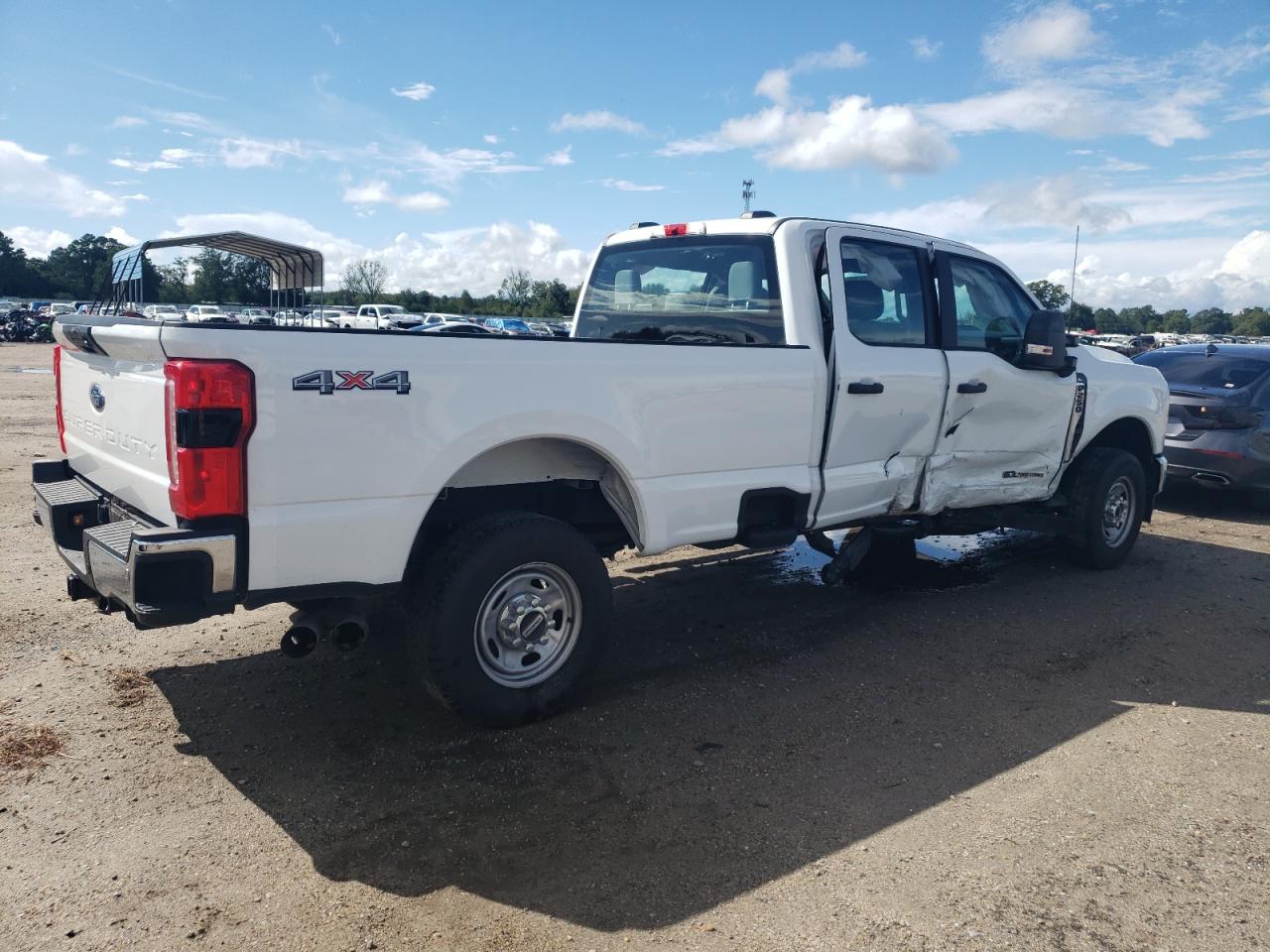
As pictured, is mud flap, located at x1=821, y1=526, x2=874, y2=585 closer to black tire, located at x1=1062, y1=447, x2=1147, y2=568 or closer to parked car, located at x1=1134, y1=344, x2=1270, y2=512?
black tire, located at x1=1062, y1=447, x2=1147, y2=568

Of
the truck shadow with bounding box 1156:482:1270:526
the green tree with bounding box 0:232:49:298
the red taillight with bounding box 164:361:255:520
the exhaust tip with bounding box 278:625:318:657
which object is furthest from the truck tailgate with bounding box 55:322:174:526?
the green tree with bounding box 0:232:49:298

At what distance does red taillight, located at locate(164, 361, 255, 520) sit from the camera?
9.94 feet

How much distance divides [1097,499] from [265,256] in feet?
18.5

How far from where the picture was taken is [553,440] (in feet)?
13.6

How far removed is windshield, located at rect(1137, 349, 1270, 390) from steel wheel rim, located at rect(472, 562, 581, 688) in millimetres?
7711

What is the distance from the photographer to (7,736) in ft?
12.4

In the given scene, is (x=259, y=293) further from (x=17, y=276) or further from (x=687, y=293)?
(x=17, y=276)

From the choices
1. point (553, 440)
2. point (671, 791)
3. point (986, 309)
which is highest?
point (986, 309)

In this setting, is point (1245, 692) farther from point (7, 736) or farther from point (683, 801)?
point (7, 736)

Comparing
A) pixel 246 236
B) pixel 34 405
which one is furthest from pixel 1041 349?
pixel 34 405

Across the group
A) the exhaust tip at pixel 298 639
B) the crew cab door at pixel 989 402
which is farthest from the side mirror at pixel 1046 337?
the exhaust tip at pixel 298 639

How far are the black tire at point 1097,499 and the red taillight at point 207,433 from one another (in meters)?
5.67

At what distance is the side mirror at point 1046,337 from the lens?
5688 mm

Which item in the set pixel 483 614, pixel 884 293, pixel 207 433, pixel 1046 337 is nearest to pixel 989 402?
pixel 1046 337
